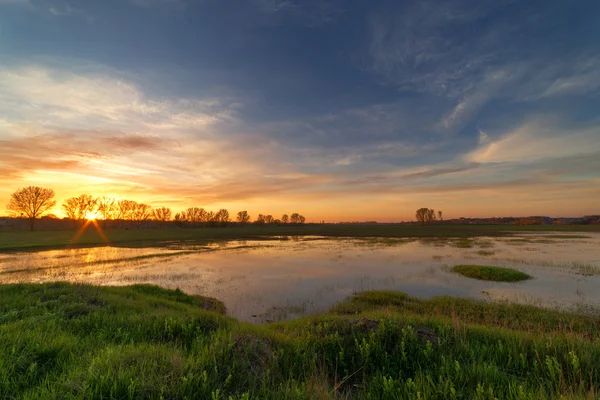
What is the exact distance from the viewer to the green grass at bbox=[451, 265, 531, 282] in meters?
21.3

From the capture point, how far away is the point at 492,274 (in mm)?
22250

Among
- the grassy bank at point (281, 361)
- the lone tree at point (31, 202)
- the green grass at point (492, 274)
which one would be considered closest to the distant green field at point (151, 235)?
the lone tree at point (31, 202)

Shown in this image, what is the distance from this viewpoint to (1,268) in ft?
82.7

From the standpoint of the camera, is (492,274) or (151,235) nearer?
(492,274)

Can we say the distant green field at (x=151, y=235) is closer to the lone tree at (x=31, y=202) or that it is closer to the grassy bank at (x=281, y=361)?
the lone tree at (x=31, y=202)

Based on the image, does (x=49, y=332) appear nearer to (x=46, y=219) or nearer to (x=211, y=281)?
(x=211, y=281)

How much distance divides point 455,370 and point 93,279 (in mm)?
26295

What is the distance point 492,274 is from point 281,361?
78.0 ft

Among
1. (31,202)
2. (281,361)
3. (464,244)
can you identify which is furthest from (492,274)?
(31,202)

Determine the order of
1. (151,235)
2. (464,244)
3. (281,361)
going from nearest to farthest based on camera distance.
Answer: (281,361) → (464,244) → (151,235)

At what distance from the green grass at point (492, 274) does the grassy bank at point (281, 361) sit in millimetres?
17260

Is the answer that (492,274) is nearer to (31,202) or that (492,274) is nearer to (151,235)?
(151,235)

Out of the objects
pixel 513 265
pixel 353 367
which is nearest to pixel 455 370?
pixel 353 367

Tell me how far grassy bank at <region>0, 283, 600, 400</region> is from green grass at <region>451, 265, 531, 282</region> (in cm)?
1726
